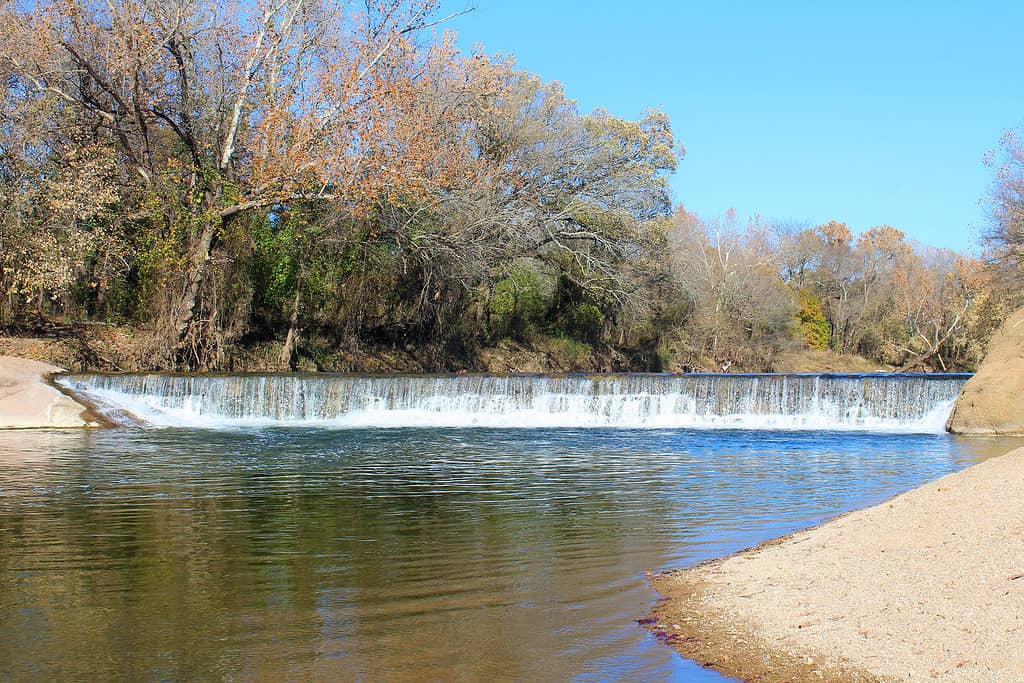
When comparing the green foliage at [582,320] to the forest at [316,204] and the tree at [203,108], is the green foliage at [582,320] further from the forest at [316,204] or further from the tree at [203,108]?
the tree at [203,108]

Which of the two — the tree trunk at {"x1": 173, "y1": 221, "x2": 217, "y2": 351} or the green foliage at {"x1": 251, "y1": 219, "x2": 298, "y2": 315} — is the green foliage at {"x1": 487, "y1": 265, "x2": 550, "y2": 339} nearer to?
the green foliage at {"x1": 251, "y1": 219, "x2": 298, "y2": 315}

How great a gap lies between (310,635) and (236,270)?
23.8m

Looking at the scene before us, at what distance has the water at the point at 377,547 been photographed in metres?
4.96

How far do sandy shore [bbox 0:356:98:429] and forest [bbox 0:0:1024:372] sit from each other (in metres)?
3.78

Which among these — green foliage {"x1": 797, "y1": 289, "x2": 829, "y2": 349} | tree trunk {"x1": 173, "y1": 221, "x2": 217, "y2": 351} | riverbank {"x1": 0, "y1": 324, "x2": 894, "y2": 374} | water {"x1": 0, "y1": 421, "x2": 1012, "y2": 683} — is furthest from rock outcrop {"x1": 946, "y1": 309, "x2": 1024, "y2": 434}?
green foliage {"x1": 797, "y1": 289, "x2": 829, "y2": 349}

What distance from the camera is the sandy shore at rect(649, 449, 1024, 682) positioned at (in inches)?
171

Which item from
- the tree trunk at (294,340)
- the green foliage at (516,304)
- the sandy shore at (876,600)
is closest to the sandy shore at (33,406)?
the tree trunk at (294,340)

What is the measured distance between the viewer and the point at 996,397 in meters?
18.0

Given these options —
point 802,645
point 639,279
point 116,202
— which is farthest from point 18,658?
point 639,279

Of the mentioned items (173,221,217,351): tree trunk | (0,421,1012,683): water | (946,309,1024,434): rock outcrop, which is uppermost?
(173,221,217,351): tree trunk

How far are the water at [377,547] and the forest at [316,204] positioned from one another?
10.8 m

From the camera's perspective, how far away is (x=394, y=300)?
3169cm

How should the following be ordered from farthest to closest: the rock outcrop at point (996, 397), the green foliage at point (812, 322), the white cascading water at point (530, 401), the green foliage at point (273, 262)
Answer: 1. the green foliage at point (812, 322)
2. the green foliage at point (273, 262)
3. the white cascading water at point (530, 401)
4. the rock outcrop at point (996, 397)

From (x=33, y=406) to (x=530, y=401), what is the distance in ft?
31.7
